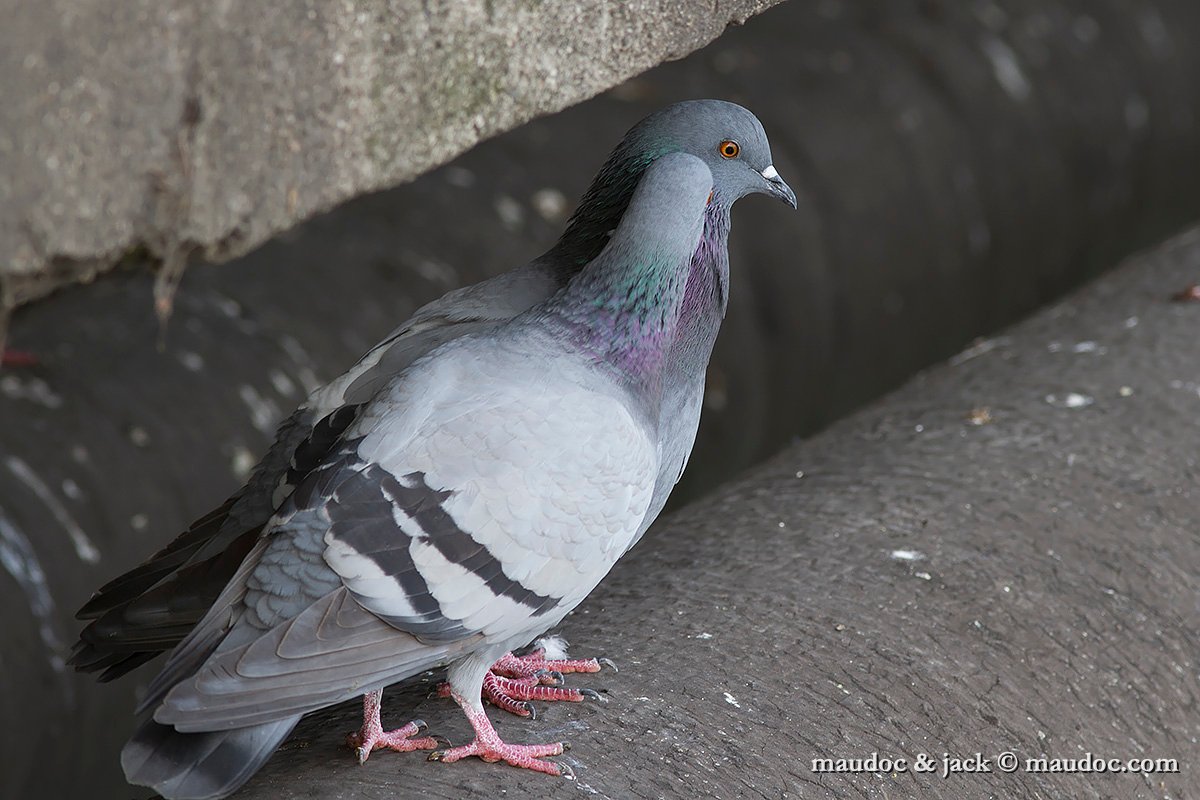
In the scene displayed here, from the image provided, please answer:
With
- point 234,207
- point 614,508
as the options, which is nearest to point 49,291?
point 234,207

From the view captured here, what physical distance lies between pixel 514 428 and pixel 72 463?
5.88ft

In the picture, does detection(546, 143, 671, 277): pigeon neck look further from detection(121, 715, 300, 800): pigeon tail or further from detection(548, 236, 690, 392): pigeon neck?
detection(121, 715, 300, 800): pigeon tail

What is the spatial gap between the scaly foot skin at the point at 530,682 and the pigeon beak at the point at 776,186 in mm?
764

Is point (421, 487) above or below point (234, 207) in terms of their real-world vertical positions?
below

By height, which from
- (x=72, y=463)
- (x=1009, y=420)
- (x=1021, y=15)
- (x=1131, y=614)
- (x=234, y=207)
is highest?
(x=234, y=207)

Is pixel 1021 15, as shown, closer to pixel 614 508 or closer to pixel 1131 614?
pixel 1131 614

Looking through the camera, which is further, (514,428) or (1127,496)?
(1127,496)

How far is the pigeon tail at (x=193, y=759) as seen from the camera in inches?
63.6

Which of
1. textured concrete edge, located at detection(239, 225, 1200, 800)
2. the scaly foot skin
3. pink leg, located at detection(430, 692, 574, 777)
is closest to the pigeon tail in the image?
textured concrete edge, located at detection(239, 225, 1200, 800)

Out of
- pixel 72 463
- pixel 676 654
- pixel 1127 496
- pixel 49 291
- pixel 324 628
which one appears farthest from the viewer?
pixel 72 463

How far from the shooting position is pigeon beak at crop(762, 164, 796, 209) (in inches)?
81.8

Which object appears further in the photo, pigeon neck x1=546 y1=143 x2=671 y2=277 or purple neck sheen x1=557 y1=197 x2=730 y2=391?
pigeon neck x1=546 y1=143 x2=671 y2=277

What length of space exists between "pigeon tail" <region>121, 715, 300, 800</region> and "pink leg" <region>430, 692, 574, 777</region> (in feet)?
0.81

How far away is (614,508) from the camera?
5.82ft
